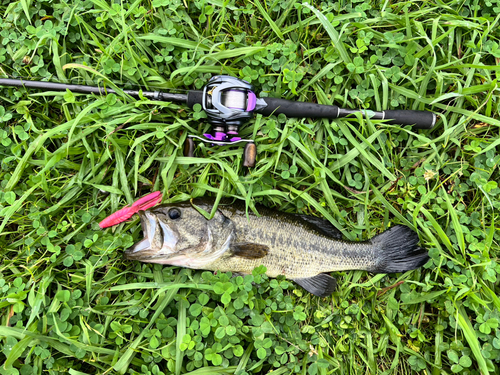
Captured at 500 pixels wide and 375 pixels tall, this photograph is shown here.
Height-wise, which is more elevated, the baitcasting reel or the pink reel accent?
the baitcasting reel

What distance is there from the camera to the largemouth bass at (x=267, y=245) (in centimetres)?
273

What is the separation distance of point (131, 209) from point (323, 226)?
6.23 ft

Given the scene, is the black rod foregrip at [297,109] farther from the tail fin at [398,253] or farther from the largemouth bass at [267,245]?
the tail fin at [398,253]

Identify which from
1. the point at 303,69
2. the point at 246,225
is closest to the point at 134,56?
the point at 303,69

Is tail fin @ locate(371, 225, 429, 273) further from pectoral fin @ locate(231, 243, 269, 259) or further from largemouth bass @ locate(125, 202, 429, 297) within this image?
pectoral fin @ locate(231, 243, 269, 259)

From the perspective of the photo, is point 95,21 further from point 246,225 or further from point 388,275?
point 388,275

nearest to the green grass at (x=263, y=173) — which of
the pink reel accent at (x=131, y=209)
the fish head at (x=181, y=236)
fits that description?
the pink reel accent at (x=131, y=209)

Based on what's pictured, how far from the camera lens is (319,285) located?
3045 mm

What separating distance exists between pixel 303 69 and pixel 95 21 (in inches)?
87.5

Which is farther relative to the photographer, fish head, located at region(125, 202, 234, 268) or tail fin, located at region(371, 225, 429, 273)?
tail fin, located at region(371, 225, 429, 273)

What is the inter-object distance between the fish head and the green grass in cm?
26

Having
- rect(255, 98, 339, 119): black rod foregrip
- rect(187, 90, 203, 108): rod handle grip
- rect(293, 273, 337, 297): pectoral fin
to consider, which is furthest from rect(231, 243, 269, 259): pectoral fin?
rect(187, 90, 203, 108): rod handle grip

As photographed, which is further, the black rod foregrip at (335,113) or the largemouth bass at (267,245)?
the black rod foregrip at (335,113)

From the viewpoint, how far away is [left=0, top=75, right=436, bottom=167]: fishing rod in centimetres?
285
